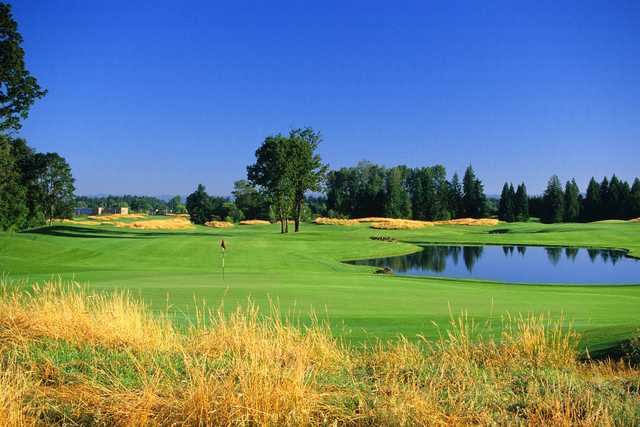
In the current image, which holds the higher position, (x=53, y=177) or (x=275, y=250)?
(x=53, y=177)

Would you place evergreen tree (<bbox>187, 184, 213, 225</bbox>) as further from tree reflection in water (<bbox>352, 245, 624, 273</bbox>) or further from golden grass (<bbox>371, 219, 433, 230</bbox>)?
tree reflection in water (<bbox>352, 245, 624, 273</bbox>)

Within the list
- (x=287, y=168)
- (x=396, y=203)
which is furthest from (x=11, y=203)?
(x=396, y=203)

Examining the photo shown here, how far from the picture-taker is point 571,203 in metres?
88.1

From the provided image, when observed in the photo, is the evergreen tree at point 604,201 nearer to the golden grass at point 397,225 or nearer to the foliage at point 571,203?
the foliage at point 571,203

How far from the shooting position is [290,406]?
4.69m

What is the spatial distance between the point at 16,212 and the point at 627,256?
5234cm

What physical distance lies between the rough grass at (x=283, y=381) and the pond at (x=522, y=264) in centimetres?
2022

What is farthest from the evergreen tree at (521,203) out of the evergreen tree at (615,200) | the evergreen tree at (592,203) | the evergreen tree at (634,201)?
the evergreen tree at (634,201)

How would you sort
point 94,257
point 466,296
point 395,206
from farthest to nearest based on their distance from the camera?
point 395,206 < point 94,257 < point 466,296

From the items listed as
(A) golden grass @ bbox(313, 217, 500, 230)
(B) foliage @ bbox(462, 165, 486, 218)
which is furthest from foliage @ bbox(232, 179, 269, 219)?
(B) foliage @ bbox(462, 165, 486, 218)

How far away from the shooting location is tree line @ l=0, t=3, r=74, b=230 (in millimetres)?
32188

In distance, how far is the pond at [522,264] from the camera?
89.7 feet

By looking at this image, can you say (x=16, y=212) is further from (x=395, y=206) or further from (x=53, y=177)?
(x=395, y=206)

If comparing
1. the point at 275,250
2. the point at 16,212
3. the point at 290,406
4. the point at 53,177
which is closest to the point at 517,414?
the point at 290,406
